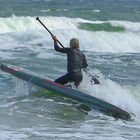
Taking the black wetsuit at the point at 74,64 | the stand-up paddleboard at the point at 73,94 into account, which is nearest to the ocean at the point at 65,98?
the stand-up paddleboard at the point at 73,94

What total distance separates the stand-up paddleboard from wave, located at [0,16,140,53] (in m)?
8.94

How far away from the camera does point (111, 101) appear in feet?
39.9

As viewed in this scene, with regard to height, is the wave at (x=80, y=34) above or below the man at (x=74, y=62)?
below

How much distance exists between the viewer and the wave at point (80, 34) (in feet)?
79.0

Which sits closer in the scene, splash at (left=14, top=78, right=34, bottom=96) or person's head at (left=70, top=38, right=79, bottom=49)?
person's head at (left=70, top=38, right=79, bottom=49)

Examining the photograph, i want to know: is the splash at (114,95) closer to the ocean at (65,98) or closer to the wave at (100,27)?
the ocean at (65,98)

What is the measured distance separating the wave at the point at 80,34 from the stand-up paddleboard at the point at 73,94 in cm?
894

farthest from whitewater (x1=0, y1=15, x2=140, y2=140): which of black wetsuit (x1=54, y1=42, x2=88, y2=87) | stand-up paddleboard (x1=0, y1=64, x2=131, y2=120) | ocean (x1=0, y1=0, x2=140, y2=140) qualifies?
black wetsuit (x1=54, y1=42, x2=88, y2=87)

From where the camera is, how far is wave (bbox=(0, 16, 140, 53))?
24.1m

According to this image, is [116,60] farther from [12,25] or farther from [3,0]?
[3,0]

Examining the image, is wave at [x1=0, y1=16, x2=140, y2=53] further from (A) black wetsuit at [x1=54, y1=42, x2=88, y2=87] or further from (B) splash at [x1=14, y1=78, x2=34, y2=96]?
(A) black wetsuit at [x1=54, y1=42, x2=88, y2=87]

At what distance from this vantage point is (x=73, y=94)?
39.9 feet

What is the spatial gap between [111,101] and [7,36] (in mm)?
13395

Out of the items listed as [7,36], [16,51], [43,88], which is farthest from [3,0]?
[43,88]
